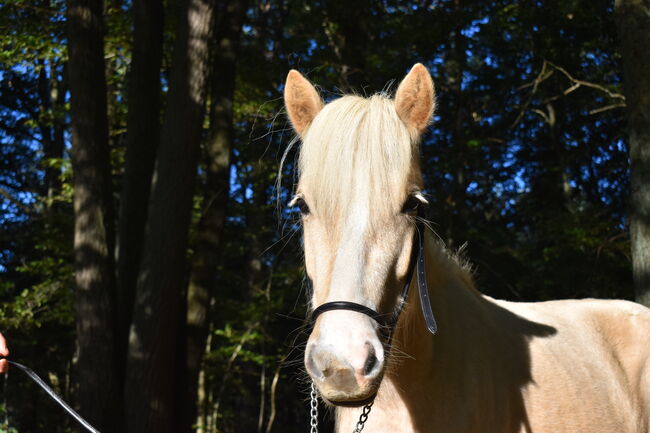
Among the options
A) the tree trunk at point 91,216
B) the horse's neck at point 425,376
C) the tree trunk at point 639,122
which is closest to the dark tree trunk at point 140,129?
the tree trunk at point 91,216

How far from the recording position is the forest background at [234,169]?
6801mm

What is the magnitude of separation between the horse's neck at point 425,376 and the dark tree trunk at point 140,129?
5480 mm

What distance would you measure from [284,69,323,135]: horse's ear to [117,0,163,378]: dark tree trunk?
17.4 feet

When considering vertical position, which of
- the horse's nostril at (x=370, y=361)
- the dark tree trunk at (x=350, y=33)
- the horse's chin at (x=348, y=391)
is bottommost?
the horse's chin at (x=348, y=391)

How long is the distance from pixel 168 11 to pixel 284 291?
600 cm

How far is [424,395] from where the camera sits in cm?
264

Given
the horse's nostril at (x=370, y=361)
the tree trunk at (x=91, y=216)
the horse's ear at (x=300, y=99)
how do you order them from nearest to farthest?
the horse's nostril at (x=370, y=361) < the horse's ear at (x=300, y=99) < the tree trunk at (x=91, y=216)

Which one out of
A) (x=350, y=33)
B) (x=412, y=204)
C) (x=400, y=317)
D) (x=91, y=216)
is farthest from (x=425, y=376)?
(x=350, y=33)

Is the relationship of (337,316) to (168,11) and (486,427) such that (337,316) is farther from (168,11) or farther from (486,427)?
(168,11)

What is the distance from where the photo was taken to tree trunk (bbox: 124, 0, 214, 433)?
22.0ft

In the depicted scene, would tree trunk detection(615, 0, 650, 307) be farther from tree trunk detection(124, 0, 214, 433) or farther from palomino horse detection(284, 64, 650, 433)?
tree trunk detection(124, 0, 214, 433)

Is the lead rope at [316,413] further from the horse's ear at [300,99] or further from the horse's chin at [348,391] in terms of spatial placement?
the horse's ear at [300,99]

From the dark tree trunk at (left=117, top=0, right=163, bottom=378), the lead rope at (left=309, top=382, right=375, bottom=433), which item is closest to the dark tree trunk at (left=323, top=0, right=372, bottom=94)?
the dark tree trunk at (left=117, top=0, right=163, bottom=378)

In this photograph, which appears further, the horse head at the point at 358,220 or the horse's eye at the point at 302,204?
the horse's eye at the point at 302,204
